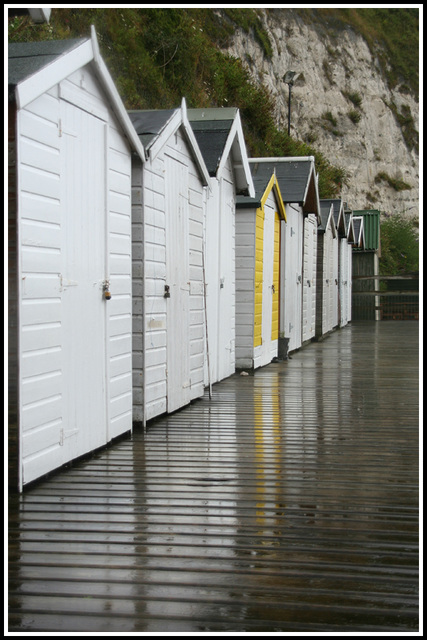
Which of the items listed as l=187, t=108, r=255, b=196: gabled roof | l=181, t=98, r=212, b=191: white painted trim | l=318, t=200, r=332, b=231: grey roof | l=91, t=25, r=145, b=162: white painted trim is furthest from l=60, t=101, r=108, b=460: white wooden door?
l=318, t=200, r=332, b=231: grey roof

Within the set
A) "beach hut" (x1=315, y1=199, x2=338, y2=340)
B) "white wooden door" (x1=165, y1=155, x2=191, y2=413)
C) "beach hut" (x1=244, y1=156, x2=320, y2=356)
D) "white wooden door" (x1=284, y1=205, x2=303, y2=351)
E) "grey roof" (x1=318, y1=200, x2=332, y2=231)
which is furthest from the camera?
"grey roof" (x1=318, y1=200, x2=332, y2=231)

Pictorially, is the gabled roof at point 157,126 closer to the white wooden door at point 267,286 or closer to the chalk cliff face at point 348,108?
the white wooden door at point 267,286

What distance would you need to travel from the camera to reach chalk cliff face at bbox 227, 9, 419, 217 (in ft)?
133

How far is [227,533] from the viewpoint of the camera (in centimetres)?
409

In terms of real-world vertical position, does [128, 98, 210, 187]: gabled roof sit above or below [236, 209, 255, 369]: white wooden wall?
above

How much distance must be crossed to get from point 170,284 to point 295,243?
27.4 ft

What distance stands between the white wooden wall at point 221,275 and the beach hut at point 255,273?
26cm

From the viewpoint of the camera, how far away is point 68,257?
5492mm

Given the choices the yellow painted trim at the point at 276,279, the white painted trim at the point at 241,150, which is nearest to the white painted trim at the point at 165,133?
the white painted trim at the point at 241,150

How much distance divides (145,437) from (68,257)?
189cm

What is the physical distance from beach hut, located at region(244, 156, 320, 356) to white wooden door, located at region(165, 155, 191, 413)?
19.3 feet

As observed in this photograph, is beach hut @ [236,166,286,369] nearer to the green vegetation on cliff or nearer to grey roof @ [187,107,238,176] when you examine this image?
grey roof @ [187,107,238,176]

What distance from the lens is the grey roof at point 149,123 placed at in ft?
23.7

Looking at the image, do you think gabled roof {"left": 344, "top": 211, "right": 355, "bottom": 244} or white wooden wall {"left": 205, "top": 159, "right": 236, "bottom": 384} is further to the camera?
gabled roof {"left": 344, "top": 211, "right": 355, "bottom": 244}
